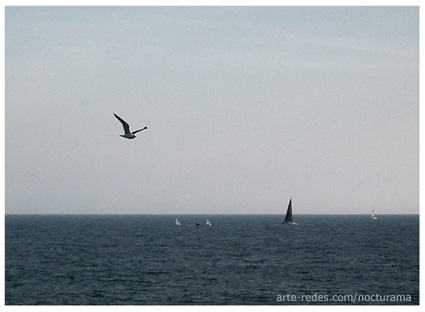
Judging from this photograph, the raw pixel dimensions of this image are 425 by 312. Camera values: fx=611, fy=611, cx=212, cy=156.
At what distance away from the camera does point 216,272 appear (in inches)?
3191

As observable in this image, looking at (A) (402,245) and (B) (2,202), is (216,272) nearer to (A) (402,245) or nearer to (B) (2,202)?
(B) (2,202)

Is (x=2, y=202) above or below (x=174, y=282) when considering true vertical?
above

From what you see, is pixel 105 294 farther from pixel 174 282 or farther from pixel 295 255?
pixel 295 255

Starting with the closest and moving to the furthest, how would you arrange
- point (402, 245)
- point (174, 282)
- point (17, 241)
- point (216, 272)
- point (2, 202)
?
point (2, 202) → point (174, 282) → point (216, 272) → point (402, 245) → point (17, 241)

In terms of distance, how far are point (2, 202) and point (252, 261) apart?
64877mm

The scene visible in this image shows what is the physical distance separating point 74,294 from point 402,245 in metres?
80.7

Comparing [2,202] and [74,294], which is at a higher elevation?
[2,202]

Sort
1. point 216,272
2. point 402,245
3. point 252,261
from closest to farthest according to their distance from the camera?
point 216,272 → point 252,261 → point 402,245

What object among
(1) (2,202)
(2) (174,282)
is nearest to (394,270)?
(2) (174,282)

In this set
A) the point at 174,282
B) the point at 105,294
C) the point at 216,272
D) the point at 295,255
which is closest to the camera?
the point at 105,294

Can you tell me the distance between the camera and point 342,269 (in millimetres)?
85938
